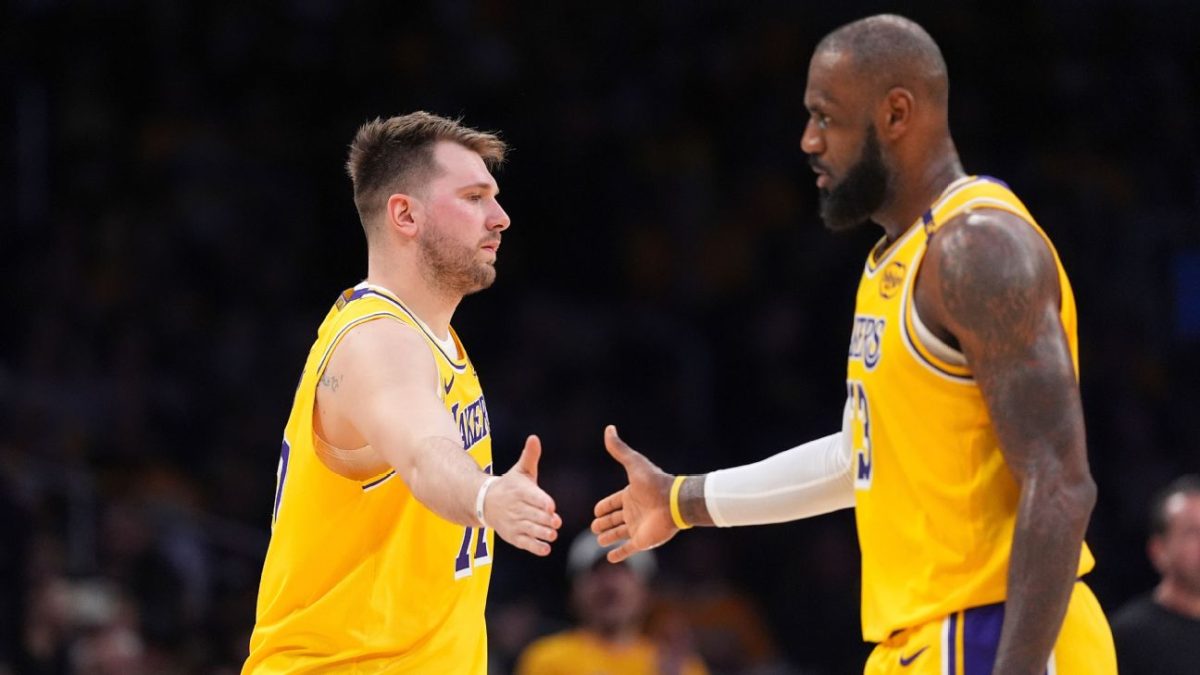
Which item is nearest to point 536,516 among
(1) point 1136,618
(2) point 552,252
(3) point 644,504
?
(3) point 644,504

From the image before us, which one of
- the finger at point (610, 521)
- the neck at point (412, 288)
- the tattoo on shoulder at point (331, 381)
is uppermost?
the neck at point (412, 288)

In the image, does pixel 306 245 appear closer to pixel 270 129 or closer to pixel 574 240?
pixel 270 129

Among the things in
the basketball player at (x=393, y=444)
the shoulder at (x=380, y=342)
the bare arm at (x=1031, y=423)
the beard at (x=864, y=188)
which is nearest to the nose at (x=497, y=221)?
the basketball player at (x=393, y=444)

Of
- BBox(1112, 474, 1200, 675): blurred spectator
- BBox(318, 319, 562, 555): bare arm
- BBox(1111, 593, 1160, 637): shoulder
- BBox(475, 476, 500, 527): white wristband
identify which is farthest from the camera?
BBox(1111, 593, 1160, 637): shoulder

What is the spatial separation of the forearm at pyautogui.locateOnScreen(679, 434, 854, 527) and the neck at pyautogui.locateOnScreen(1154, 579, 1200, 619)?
9.60 ft

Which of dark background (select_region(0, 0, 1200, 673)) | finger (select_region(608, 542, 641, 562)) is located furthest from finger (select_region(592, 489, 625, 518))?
dark background (select_region(0, 0, 1200, 673))

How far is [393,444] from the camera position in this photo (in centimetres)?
426

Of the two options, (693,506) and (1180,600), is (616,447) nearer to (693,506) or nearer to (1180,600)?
(693,506)

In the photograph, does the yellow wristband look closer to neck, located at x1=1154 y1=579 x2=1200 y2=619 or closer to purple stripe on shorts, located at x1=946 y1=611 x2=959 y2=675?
purple stripe on shorts, located at x1=946 y1=611 x2=959 y2=675

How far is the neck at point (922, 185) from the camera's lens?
416 cm

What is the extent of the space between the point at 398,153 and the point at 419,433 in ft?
4.33

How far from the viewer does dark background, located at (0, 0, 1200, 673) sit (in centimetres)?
1111

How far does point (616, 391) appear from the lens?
41.1 feet

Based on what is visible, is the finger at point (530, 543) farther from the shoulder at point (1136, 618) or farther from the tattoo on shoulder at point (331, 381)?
the shoulder at point (1136, 618)
